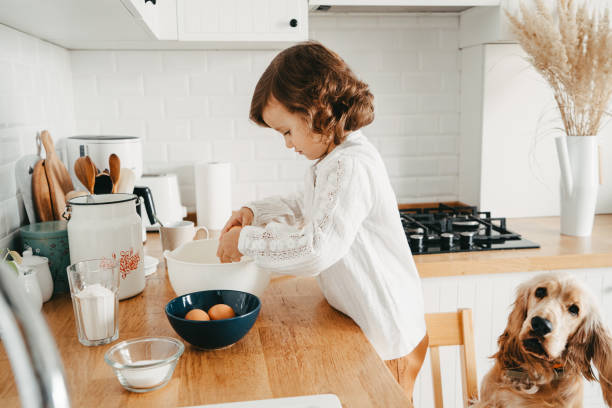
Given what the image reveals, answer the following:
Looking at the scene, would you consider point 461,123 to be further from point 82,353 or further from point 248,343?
point 82,353

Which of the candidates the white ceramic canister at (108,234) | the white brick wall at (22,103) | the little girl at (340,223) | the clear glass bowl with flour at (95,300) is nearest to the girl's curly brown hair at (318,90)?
the little girl at (340,223)

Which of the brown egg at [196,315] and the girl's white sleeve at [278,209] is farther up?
the girl's white sleeve at [278,209]

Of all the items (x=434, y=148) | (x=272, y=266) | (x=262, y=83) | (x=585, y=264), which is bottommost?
(x=585, y=264)

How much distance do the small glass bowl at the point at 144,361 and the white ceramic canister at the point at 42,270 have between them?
413mm

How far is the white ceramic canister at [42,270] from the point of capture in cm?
118

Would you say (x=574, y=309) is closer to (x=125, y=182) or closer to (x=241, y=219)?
(x=241, y=219)

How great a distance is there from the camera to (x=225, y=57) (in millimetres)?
2234

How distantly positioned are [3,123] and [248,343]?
90cm

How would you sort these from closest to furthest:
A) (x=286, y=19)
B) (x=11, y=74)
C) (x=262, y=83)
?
(x=262, y=83)
(x=11, y=74)
(x=286, y=19)

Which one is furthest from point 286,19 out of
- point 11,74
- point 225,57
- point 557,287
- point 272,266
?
point 557,287

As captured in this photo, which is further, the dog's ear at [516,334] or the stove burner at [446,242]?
the stove burner at [446,242]

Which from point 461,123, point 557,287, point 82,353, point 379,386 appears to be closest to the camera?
point 379,386

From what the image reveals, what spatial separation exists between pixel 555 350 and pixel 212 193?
1362 mm

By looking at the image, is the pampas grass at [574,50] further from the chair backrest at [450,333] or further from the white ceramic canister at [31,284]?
the white ceramic canister at [31,284]
